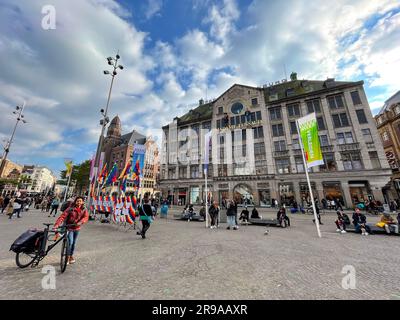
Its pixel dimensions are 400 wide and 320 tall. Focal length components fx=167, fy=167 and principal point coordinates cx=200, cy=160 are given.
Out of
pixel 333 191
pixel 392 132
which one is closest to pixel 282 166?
Result: pixel 333 191

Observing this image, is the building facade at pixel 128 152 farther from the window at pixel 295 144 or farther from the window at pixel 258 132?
the window at pixel 295 144

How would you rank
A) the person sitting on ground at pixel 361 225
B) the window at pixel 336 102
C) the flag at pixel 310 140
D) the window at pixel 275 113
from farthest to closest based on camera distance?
the window at pixel 275 113 → the window at pixel 336 102 → the flag at pixel 310 140 → the person sitting on ground at pixel 361 225

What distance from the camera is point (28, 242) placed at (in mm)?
4219

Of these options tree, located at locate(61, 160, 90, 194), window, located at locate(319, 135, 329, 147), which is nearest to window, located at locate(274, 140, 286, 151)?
window, located at locate(319, 135, 329, 147)

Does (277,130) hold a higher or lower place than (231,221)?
higher

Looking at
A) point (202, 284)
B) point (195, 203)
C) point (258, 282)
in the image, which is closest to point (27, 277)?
point (202, 284)

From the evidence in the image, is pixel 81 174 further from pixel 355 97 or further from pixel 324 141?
pixel 355 97

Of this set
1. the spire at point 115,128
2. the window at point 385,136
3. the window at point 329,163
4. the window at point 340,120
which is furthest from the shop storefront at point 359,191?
the spire at point 115,128

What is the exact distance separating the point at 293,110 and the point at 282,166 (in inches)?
429

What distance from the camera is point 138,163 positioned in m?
12.4

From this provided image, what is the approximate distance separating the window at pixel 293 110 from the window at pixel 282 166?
891cm

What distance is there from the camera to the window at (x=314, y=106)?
1156 inches

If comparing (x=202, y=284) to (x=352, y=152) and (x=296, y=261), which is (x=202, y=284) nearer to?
(x=296, y=261)
